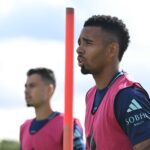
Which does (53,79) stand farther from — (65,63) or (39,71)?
(65,63)

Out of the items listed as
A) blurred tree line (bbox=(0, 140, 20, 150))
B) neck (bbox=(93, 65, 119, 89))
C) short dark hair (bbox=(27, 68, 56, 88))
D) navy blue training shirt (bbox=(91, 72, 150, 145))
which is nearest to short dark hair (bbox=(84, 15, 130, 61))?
neck (bbox=(93, 65, 119, 89))

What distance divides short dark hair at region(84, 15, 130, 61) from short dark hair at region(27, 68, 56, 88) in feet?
12.0

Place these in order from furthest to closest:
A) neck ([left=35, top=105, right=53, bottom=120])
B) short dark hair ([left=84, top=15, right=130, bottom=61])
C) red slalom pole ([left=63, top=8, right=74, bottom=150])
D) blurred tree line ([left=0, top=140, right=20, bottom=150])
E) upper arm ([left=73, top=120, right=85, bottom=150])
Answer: blurred tree line ([left=0, top=140, right=20, bottom=150]) → neck ([left=35, top=105, right=53, bottom=120]) → upper arm ([left=73, top=120, right=85, bottom=150]) → short dark hair ([left=84, top=15, right=130, bottom=61]) → red slalom pole ([left=63, top=8, right=74, bottom=150])

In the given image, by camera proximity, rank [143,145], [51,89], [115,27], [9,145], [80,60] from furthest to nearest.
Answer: [9,145]
[51,89]
[115,27]
[80,60]
[143,145]

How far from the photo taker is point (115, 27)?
221 inches

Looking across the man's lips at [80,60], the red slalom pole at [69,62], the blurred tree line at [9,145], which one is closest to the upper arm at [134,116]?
the man's lips at [80,60]

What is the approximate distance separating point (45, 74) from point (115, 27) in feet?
12.6

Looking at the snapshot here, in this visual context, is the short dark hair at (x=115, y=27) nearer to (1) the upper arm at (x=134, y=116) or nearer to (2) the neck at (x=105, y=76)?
(2) the neck at (x=105, y=76)

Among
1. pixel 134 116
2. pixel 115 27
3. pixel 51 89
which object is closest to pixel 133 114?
pixel 134 116

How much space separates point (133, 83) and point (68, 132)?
3.66 ft

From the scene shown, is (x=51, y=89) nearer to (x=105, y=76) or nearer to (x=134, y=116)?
(x=105, y=76)

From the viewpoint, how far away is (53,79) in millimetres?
9508

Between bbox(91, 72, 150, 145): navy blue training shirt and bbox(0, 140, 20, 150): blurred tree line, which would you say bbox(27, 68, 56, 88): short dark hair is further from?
bbox(0, 140, 20, 150): blurred tree line

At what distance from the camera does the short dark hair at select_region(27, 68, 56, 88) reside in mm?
9289
